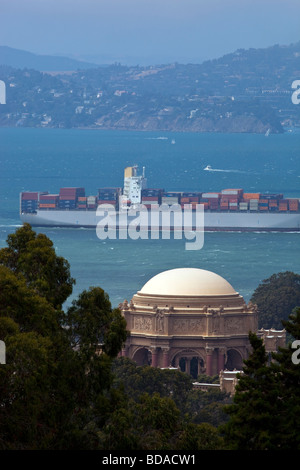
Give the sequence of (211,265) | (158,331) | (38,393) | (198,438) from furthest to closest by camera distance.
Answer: (211,265) < (158,331) < (198,438) < (38,393)

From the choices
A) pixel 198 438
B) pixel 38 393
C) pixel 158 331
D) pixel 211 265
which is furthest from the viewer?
pixel 211 265

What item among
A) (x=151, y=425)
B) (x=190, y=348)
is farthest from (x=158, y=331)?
(x=151, y=425)

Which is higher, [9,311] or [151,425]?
[9,311]

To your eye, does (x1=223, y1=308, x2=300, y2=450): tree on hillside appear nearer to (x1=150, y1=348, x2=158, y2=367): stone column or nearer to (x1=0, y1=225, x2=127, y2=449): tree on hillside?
(x1=0, y1=225, x2=127, y2=449): tree on hillside

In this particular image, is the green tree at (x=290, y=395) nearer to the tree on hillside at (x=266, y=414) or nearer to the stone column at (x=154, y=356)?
the tree on hillside at (x=266, y=414)

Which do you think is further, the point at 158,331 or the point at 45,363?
the point at 158,331

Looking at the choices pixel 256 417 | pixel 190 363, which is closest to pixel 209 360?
pixel 190 363
